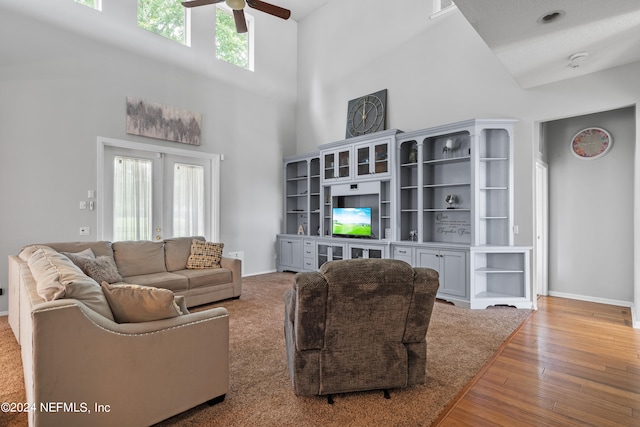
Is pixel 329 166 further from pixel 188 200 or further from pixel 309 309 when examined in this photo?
pixel 309 309

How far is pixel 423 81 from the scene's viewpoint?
5.46 meters

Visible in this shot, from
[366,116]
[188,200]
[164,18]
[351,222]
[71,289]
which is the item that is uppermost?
[164,18]

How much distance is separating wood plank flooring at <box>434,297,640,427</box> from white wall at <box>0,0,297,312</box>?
4777 millimetres

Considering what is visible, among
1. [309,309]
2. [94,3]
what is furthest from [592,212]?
[94,3]

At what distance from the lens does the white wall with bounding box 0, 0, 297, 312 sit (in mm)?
4109

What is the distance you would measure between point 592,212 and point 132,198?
6531mm

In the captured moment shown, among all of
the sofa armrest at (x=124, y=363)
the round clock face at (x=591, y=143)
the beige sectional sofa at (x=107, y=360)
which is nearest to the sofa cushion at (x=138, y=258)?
the beige sectional sofa at (x=107, y=360)

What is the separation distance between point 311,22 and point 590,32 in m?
5.48

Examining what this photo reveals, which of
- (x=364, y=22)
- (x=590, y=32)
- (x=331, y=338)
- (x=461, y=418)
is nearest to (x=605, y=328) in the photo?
(x=461, y=418)

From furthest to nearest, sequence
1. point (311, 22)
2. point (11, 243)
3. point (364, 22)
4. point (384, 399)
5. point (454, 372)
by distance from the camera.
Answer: point (311, 22), point (364, 22), point (11, 243), point (454, 372), point (384, 399)

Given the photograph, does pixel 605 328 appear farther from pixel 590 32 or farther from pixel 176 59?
pixel 176 59

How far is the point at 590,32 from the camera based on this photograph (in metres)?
2.97

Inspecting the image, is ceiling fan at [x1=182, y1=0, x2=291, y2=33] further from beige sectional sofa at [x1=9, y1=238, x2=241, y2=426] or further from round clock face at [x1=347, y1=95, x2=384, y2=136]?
beige sectional sofa at [x1=9, y1=238, x2=241, y2=426]

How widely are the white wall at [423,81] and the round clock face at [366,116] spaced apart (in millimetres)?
187
